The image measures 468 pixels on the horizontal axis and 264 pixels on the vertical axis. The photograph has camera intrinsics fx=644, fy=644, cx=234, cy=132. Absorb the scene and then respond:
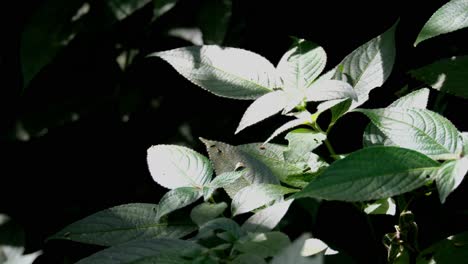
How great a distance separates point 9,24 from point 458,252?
1.26m

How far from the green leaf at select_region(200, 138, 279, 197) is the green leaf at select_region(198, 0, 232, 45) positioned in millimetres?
669

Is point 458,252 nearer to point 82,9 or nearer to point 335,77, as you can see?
point 335,77

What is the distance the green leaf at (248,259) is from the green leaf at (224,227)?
0.9 inches

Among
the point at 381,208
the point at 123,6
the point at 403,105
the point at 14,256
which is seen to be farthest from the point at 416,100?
the point at 123,6

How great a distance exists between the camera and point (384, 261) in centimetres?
88

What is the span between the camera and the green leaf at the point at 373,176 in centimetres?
52

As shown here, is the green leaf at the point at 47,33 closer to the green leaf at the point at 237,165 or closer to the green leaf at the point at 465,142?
the green leaf at the point at 237,165

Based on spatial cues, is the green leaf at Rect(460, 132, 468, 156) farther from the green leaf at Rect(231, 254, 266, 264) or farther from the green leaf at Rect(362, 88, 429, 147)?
the green leaf at Rect(231, 254, 266, 264)

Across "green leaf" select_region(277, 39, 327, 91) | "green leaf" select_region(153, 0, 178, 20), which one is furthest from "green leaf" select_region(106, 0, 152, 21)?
"green leaf" select_region(277, 39, 327, 91)

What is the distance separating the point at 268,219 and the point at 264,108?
0.43ft

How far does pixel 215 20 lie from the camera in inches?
53.9

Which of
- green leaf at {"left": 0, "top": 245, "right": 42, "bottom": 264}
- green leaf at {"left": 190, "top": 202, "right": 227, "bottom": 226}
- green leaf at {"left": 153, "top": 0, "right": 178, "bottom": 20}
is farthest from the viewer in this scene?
green leaf at {"left": 153, "top": 0, "right": 178, "bottom": 20}

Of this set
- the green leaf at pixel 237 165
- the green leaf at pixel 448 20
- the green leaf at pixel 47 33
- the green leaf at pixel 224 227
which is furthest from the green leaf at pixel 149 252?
the green leaf at pixel 47 33

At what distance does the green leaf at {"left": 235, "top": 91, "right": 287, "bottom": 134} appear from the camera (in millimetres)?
647
